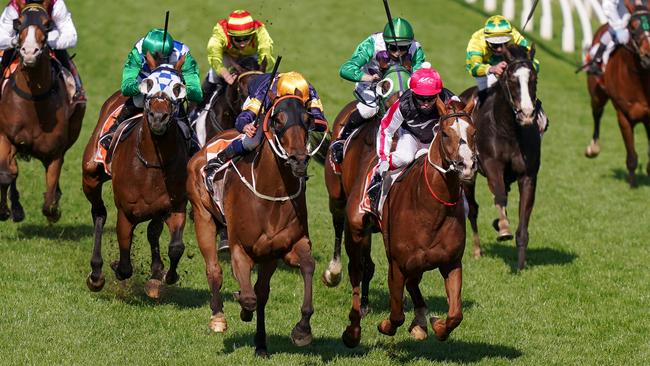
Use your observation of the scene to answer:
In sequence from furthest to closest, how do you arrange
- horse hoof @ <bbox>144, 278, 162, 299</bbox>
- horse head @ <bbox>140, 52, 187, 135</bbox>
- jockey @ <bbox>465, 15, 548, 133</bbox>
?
jockey @ <bbox>465, 15, 548, 133</bbox> < horse hoof @ <bbox>144, 278, 162, 299</bbox> < horse head @ <bbox>140, 52, 187, 135</bbox>

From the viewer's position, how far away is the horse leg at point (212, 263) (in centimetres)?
1002

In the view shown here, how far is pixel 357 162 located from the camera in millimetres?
11570

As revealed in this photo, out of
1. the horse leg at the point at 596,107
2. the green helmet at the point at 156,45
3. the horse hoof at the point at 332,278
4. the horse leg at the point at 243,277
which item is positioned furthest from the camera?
the horse leg at the point at 596,107

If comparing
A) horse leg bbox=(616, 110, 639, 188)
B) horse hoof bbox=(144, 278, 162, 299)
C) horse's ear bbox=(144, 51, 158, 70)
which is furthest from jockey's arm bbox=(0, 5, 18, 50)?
horse leg bbox=(616, 110, 639, 188)

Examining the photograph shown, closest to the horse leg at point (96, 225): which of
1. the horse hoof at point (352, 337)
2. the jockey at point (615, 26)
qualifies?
the horse hoof at point (352, 337)

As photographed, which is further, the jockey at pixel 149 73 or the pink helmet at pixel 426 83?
the jockey at pixel 149 73

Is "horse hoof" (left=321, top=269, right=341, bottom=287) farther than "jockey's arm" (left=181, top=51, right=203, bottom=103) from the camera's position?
Yes

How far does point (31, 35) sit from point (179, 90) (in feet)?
10.8

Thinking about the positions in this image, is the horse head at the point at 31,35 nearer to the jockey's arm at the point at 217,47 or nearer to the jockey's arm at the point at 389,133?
the jockey's arm at the point at 217,47

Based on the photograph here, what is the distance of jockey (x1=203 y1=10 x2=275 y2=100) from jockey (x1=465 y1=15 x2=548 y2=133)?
7.69 ft

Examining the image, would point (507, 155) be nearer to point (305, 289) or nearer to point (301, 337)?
point (305, 289)

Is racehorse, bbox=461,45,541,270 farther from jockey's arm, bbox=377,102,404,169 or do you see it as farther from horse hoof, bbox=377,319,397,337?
horse hoof, bbox=377,319,397,337

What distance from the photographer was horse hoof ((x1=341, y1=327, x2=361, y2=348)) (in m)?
9.96

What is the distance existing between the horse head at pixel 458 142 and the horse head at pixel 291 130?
0.97m
